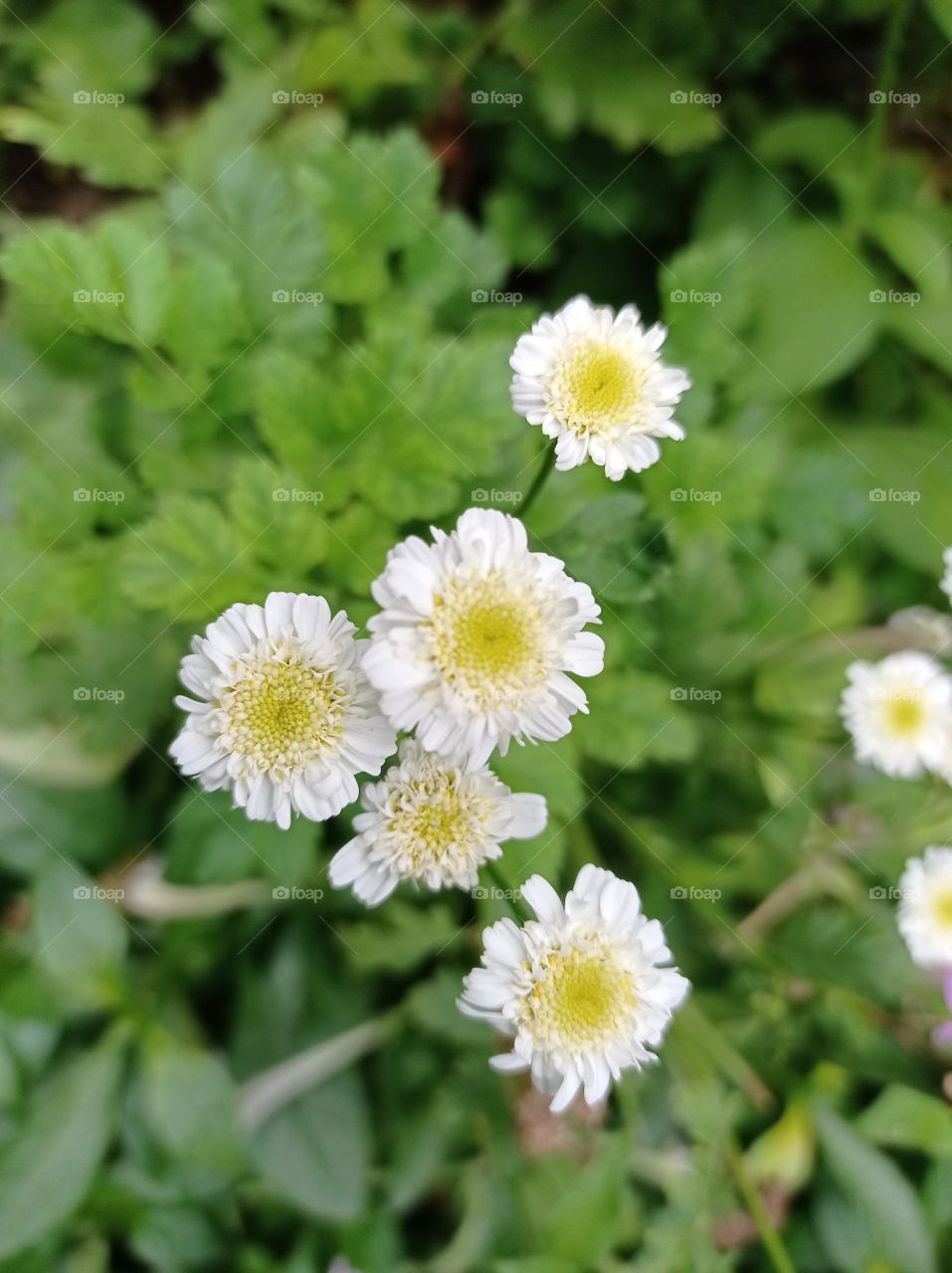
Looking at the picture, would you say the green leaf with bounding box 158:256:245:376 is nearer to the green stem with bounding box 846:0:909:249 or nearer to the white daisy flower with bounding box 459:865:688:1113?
the white daisy flower with bounding box 459:865:688:1113

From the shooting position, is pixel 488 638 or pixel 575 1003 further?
pixel 575 1003

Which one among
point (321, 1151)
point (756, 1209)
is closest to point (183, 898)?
point (321, 1151)

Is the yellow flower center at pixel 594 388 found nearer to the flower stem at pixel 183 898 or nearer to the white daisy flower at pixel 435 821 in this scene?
the white daisy flower at pixel 435 821

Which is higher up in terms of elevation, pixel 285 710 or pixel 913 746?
pixel 913 746

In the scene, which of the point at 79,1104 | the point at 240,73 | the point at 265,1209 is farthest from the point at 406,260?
the point at 265,1209

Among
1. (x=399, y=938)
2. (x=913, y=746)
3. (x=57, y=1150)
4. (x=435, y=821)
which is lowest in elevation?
(x=57, y=1150)

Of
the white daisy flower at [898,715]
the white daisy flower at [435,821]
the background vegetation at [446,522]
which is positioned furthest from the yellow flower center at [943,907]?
the white daisy flower at [435,821]

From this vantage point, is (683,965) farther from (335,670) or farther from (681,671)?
(335,670)

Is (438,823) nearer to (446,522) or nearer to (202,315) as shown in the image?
(446,522)
